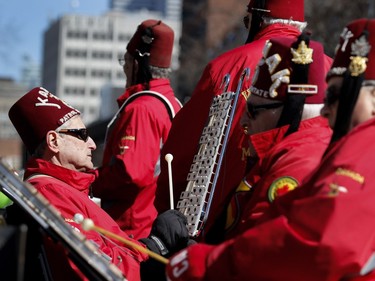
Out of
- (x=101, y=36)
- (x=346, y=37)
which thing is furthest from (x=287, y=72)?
(x=101, y=36)

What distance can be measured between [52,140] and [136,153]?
158 centimetres

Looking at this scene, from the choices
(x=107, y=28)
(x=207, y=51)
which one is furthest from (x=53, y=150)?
(x=107, y=28)

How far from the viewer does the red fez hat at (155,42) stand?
26.6 feet

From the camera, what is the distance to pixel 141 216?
772 cm

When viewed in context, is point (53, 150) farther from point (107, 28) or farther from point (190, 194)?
point (107, 28)

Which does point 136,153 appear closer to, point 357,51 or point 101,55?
point 357,51

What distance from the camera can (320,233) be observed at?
11.8 ft

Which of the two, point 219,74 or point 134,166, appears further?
point 134,166

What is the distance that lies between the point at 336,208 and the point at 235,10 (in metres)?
64.1

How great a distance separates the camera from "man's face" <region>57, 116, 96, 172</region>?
6.03 meters

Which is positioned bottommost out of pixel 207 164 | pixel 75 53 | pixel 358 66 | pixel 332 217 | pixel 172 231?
pixel 75 53

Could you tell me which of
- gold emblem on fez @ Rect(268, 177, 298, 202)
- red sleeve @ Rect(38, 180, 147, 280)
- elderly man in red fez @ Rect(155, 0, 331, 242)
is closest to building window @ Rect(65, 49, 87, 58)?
elderly man in red fez @ Rect(155, 0, 331, 242)

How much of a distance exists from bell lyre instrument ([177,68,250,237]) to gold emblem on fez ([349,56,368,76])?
62.5 inches

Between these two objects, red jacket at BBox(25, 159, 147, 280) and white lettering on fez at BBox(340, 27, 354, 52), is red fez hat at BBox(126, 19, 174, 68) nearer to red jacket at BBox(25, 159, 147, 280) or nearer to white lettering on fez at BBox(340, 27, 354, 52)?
red jacket at BBox(25, 159, 147, 280)
